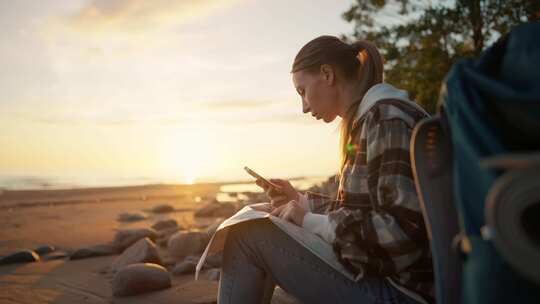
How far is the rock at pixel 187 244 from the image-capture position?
19.0 feet

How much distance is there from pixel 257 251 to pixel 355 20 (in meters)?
12.1

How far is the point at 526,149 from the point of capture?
43.0 inches

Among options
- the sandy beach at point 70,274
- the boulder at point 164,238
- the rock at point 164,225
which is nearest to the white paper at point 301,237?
the sandy beach at point 70,274

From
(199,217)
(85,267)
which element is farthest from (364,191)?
(199,217)

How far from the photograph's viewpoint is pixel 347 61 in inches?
95.9

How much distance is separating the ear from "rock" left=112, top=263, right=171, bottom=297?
2616 millimetres

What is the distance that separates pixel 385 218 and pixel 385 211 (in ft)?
0.10

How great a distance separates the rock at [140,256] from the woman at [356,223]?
2.99m

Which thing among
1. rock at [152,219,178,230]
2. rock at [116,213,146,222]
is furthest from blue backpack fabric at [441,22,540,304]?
rock at [116,213,146,222]

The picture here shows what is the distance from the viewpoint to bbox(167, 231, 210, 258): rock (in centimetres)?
579

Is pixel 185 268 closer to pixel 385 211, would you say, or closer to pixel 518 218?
pixel 385 211

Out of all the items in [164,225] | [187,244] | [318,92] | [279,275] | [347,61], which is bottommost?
[164,225]

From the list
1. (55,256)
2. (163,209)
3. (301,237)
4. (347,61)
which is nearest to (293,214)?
(301,237)

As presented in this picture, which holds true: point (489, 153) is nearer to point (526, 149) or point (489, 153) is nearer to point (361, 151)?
point (526, 149)
